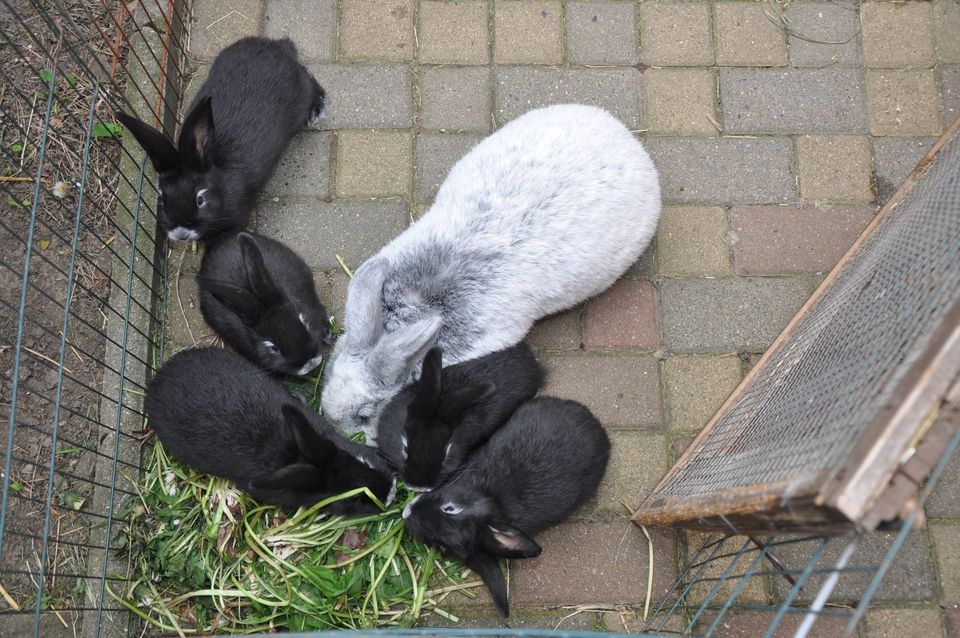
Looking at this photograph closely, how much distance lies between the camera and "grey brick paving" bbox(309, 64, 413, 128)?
3812 mm

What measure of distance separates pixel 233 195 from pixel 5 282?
1292 mm

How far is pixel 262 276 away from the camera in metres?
3.02

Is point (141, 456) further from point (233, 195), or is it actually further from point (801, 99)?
point (801, 99)

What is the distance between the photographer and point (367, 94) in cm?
384

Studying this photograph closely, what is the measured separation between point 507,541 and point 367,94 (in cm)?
236

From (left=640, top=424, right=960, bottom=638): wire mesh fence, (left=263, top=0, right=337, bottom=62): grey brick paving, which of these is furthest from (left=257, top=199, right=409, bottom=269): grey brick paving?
(left=640, top=424, right=960, bottom=638): wire mesh fence

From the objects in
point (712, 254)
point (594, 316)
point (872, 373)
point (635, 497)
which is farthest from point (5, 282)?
point (872, 373)

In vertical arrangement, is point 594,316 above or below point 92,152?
below

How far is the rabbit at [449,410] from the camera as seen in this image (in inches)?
116

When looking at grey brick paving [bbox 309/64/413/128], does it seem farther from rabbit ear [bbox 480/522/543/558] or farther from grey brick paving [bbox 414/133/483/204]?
rabbit ear [bbox 480/522/543/558]

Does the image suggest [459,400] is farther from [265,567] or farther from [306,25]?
[306,25]

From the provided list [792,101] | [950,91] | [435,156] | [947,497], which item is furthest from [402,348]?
[950,91]

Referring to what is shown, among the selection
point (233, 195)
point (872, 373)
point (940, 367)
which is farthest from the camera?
point (233, 195)

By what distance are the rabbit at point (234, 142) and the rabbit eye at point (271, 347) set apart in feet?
2.19
